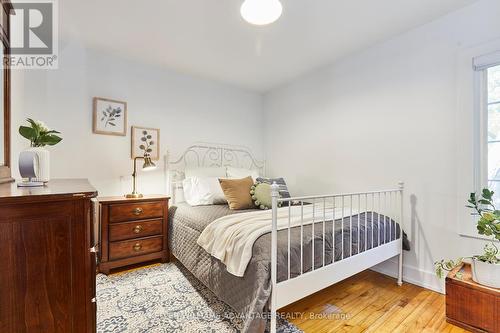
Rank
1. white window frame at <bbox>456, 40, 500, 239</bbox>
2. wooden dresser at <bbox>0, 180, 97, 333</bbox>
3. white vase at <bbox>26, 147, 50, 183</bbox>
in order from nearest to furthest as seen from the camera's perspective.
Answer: wooden dresser at <bbox>0, 180, 97, 333</bbox>, white vase at <bbox>26, 147, 50, 183</bbox>, white window frame at <bbox>456, 40, 500, 239</bbox>

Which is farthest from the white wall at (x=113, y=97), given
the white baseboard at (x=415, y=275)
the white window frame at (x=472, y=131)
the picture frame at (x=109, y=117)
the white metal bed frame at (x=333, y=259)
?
the white window frame at (x=472, y=131)

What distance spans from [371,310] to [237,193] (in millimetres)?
1479

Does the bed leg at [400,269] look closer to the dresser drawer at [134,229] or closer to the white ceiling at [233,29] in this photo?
the white ceiling at [233,29]

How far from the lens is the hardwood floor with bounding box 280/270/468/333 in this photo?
5.33 ft

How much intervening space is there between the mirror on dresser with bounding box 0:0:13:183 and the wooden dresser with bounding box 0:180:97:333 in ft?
2.08

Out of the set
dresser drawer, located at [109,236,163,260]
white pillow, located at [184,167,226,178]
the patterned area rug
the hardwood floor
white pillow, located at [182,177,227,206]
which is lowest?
the hardwood floor

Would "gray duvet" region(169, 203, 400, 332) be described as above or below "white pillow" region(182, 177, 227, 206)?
below

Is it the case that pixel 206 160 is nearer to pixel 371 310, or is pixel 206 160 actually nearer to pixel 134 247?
pixel 134 247

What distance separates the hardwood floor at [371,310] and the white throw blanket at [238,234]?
2.14 feet

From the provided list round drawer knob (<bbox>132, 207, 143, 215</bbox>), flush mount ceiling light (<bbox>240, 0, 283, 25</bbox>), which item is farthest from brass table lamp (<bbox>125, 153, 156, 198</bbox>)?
flush mount ceiling light (<bbox>240, 0, 283, 25</bbox>)

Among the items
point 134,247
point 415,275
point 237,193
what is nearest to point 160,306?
point 134,247

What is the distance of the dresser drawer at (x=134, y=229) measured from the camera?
2.36 meters

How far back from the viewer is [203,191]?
2.80m

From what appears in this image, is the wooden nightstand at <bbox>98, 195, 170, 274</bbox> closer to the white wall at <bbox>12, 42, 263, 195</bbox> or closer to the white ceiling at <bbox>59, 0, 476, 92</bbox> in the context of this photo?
the white wall at <bbox>12, 42, 263, 195</bbox>
